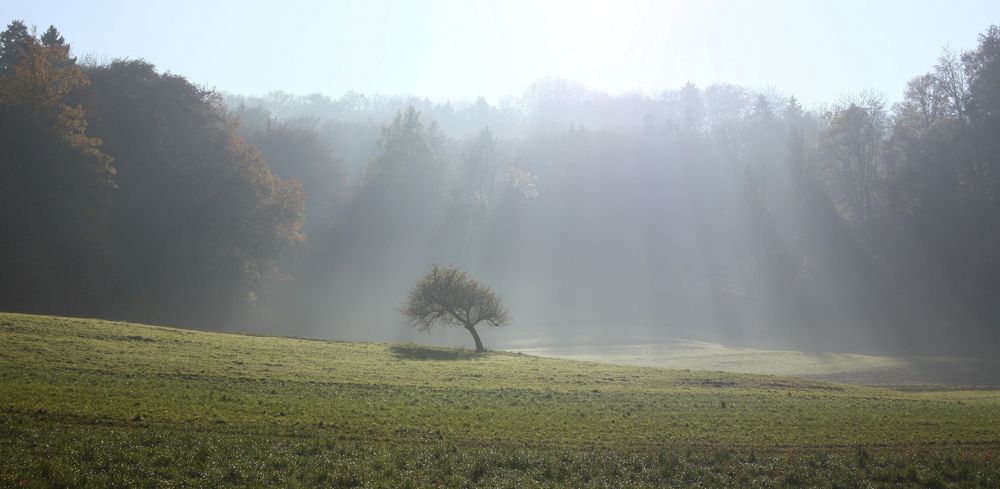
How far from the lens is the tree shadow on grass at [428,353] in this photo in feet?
135

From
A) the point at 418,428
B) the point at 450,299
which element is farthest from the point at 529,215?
the point at 418,428

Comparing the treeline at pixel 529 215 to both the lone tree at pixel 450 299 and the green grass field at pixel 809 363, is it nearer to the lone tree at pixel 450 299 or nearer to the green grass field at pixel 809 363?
the green grass field at pixel 809 363

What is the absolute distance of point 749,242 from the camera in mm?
97438

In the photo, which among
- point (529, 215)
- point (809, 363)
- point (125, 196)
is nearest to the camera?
point (809, 363)

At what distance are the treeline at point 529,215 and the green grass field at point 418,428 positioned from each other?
29131mm

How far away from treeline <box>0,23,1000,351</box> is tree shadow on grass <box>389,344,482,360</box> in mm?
28647

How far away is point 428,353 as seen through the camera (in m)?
43.4

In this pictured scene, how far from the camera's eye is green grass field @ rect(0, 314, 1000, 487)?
14.9 meters

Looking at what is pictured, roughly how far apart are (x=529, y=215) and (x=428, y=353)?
69.8 metres

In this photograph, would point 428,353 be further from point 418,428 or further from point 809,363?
point 809,363

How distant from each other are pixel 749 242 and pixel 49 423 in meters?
92.4

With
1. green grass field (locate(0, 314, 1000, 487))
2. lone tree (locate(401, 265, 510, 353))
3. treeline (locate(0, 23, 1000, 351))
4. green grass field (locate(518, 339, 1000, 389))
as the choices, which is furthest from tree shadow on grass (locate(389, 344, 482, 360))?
treeline (locate(0, 23, 1000, 351))

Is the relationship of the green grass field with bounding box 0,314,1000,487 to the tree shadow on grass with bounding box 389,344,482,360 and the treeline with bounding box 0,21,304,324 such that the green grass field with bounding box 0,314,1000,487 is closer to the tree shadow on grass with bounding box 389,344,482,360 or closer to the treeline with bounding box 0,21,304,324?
the tree shadow on grass with bounding box 389,344,482,360

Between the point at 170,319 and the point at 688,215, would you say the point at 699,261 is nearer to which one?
the point at 688,215
